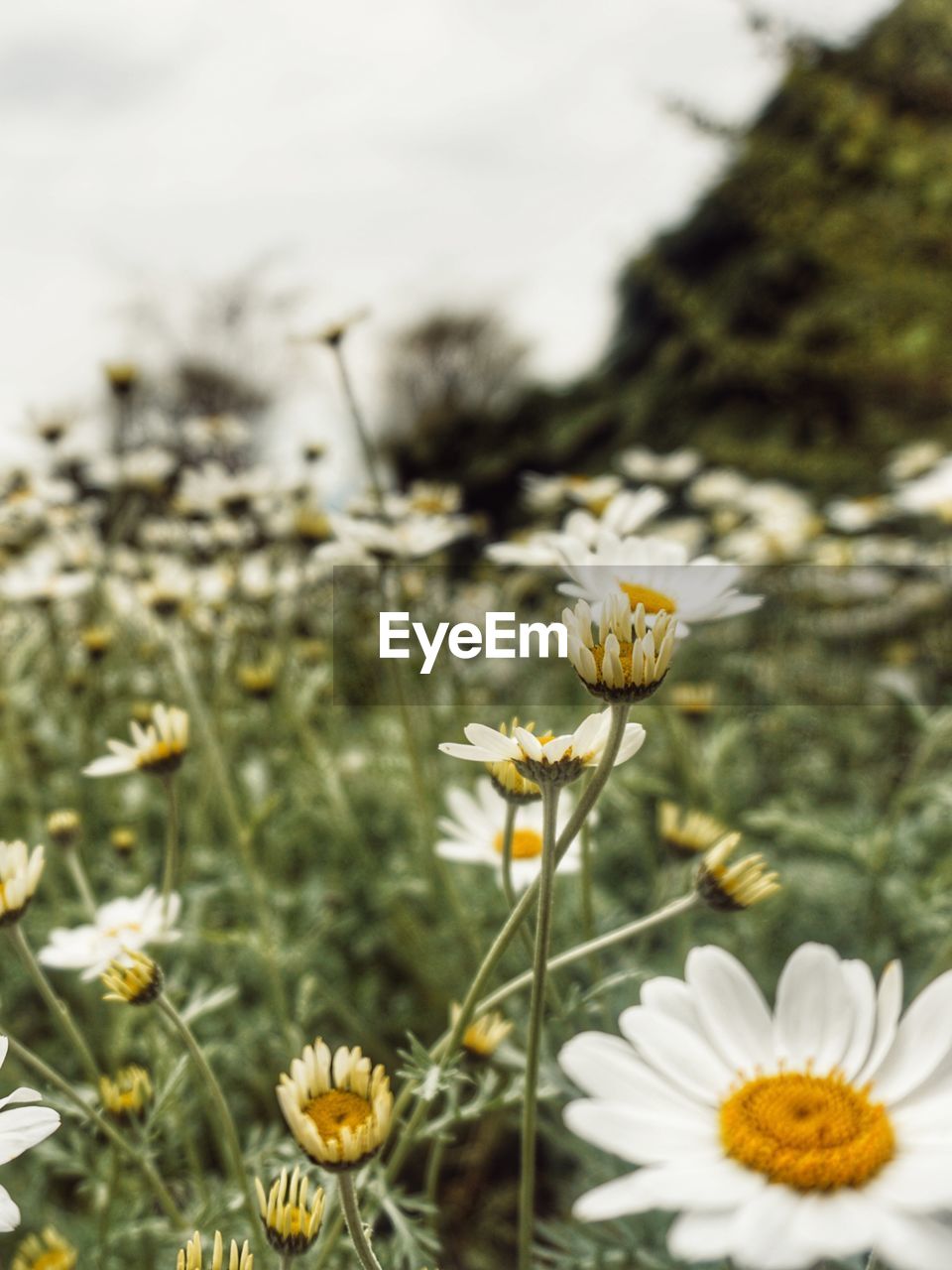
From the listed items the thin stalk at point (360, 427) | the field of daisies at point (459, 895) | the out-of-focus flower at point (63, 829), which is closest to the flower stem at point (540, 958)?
the field of daisies at point (459, 895)

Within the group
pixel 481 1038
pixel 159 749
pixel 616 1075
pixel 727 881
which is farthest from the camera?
pixel 159 749

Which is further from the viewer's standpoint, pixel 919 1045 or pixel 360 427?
pixel 360 427

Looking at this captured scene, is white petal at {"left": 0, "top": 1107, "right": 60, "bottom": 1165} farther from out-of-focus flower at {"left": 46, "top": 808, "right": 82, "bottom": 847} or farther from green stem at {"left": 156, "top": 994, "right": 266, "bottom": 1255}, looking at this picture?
out-of-focus flower at {"left": 46, "top": 808, "right": 82, "bottom": 847}

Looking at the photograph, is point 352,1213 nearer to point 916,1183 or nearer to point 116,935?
point 916,1183

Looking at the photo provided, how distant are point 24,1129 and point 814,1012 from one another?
1.26ft

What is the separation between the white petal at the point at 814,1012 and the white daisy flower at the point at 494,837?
323 mm

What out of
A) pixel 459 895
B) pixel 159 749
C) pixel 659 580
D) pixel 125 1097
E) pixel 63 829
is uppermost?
pixel 659 580

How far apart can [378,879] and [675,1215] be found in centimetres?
71

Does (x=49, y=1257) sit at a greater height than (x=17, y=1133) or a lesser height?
lesser

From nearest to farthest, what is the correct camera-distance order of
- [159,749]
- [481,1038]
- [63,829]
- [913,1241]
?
[913,1241]
[481,1038]
[159,749]
[63,829]

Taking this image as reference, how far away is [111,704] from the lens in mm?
2102

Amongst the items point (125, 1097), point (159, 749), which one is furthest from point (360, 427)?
point (125, 1097)

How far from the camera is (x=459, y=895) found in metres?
1.48

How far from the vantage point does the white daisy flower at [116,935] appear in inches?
32.2
